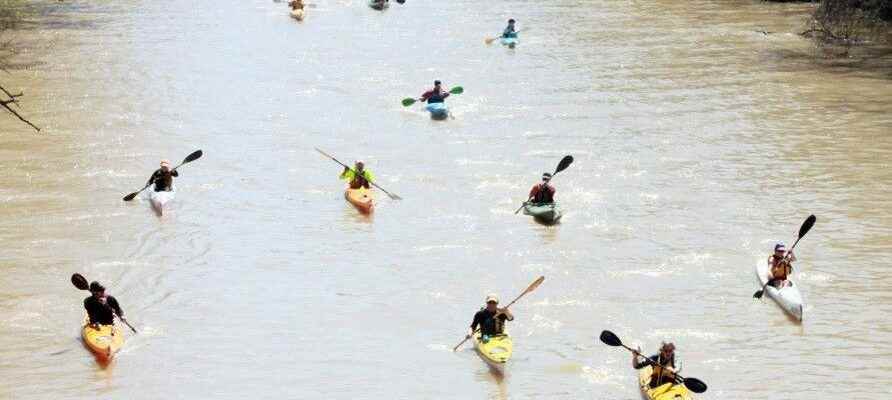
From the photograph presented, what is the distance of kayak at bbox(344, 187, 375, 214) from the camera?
83.7 feet

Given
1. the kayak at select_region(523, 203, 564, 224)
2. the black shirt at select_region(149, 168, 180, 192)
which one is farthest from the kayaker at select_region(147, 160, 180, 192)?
the kayak at select_region(523, 203, 564, 224)

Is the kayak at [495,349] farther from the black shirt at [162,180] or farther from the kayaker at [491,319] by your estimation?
the black shirt at [162,180]

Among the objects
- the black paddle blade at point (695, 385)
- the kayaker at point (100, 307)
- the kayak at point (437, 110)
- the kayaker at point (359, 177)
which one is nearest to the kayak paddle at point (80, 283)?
the kayaker at point (100, 307)

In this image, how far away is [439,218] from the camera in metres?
25.3

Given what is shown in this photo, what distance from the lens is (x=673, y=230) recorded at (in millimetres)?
24375

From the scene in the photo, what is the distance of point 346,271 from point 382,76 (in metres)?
18.4

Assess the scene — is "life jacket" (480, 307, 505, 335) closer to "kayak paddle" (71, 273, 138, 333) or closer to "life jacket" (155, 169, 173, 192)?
"kayak paddle" (71, 273, 138, 333)

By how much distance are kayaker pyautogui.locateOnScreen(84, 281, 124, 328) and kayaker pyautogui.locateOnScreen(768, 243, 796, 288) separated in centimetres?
981

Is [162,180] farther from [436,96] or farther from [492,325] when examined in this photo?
[492,325]

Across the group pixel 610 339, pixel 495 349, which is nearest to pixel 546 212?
pixel 495 349

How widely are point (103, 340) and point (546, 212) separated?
922cm

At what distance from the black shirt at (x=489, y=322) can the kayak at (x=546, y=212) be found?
649cm

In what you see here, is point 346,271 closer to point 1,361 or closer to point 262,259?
point 262,259

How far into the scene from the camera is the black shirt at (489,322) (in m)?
18.1
